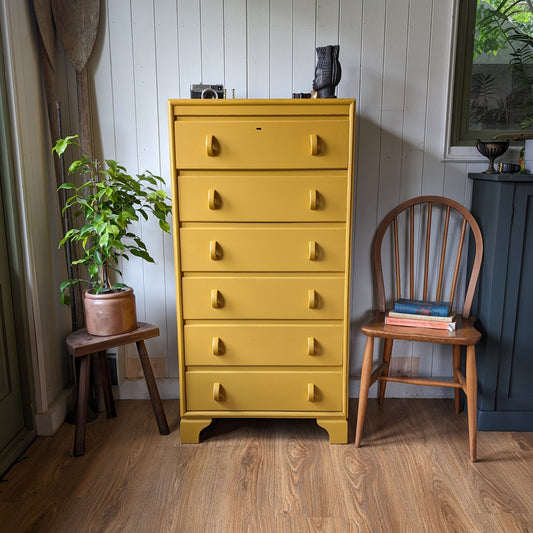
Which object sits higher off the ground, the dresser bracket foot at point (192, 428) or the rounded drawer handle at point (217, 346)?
the rounded drawer handle at point (217, 346)

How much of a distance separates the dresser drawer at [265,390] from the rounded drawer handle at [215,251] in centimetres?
48

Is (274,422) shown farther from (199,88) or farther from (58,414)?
(199,88)

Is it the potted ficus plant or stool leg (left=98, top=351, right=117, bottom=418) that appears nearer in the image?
the potted ficus plant

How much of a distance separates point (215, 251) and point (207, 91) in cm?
65

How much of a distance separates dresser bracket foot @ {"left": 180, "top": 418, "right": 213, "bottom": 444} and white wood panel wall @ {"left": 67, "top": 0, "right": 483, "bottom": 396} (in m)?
0.83

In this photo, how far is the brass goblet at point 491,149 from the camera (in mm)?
2146

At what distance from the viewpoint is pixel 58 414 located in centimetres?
225

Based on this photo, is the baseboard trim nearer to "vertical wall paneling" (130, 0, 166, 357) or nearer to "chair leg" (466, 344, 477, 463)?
"vertical wall paneling" (130, 0, 166, 357)

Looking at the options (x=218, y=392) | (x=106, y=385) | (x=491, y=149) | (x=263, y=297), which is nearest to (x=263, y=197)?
(x=263, y=297)

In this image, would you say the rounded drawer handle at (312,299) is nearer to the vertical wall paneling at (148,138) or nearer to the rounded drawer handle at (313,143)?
the rounded drawer handle at (313,143)

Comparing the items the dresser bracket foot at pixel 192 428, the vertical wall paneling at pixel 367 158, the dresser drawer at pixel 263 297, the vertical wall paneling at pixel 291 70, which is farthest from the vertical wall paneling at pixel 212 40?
the dresser bracket foot at pixel 192 428

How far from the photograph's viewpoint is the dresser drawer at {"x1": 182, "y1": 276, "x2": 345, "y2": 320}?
2.00 metres

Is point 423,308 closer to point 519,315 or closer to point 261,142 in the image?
point 519,315

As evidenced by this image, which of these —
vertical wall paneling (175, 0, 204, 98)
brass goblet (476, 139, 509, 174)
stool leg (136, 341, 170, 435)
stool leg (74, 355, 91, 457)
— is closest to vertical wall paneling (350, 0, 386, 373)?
brass goblet (476, 139, 509, 174)
